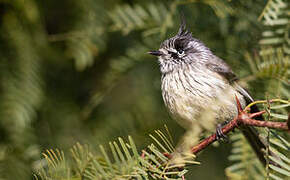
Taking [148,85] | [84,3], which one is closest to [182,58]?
[148,85]

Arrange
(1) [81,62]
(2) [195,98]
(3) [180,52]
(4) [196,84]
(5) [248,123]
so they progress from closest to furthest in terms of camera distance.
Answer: (5) [248,123], (2) [195,98], (4) [196,84], (1) [81,62], (3) [180,52]

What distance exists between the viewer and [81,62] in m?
2.73

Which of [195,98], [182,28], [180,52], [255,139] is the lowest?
[255,139]

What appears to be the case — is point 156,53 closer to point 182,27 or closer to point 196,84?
point 182,27

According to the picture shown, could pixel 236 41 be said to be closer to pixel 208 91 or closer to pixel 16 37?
pixel 208 91

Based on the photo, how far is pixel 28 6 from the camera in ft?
8.70

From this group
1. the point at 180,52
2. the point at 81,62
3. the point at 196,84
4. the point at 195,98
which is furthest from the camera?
the point at 180,52

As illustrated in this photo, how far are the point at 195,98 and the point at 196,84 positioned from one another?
16 cm

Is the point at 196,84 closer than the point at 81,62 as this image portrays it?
Yes

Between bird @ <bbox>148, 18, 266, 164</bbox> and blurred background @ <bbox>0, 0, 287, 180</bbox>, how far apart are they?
11cm

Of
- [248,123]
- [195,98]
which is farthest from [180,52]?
[248,123]

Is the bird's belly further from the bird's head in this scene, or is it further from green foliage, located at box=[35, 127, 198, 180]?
green foliage, located at box=[35, 127, 198, 180]

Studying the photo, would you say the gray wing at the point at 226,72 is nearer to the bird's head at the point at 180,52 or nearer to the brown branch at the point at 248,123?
the bird's head at the point at 180,52

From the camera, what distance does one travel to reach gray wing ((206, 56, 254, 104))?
2594mm
